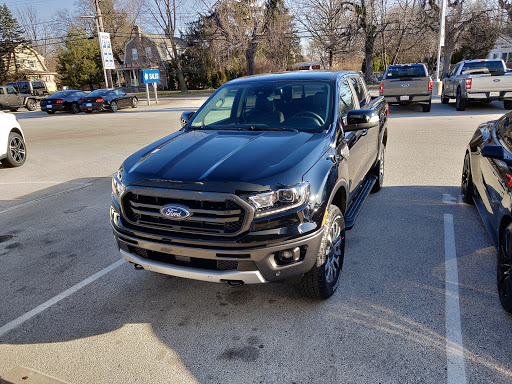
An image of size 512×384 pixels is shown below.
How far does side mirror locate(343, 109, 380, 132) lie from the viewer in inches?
157

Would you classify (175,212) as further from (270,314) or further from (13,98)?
(13,98)

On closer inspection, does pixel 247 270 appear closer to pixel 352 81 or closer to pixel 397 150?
pixel 352 81

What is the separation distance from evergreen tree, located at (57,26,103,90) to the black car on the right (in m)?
55.2

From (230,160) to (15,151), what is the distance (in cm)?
846

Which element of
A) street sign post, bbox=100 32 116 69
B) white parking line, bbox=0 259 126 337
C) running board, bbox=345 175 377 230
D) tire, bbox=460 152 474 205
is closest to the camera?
white parking line, bbox=0 259 126 337

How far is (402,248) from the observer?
441 cm

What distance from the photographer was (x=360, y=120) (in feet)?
13.1

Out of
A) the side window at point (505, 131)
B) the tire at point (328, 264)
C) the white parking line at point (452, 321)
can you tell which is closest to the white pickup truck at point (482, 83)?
the side window at point (505, 131)

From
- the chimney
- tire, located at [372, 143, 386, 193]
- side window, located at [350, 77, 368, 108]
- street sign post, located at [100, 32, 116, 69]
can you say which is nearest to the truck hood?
side window, located at [350, 77, 368, 108]

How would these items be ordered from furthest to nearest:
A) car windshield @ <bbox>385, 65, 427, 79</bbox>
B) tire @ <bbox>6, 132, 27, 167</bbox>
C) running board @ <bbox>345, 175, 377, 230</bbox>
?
1. car windshield @ <bbox>385, 65, 427, 79</bbox>
2. tire @ <bbox>6, 132, 27, 167</bbox>
3. running board @ <bbox>345, 175, 377, 230</bbox>

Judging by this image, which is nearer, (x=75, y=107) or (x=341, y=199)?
(x=341, y=199)

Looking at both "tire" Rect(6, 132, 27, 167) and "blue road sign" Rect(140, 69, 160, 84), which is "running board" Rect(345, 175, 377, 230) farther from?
"blue road sign" Rect(140, 69, 160, 84)

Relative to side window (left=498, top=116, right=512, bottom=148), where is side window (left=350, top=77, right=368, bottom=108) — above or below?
above

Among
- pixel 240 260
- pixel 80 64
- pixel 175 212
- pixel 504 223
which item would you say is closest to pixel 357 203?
pixel 504 223
